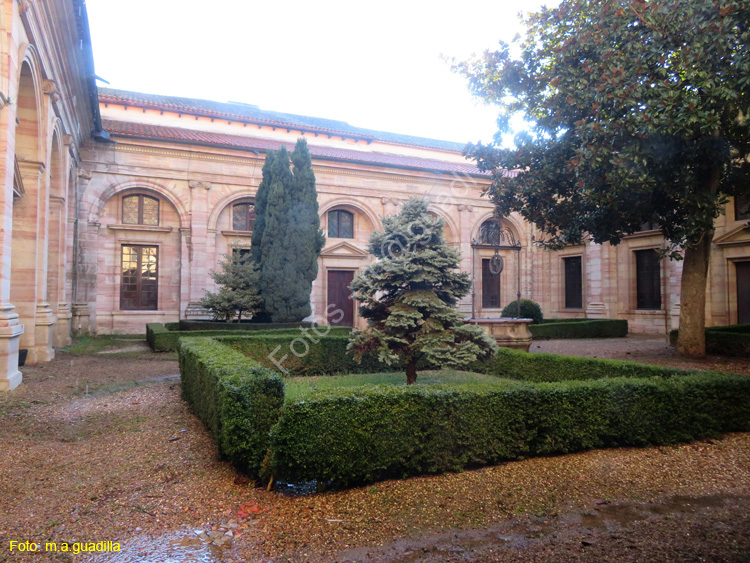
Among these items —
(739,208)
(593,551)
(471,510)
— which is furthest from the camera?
(739,208)

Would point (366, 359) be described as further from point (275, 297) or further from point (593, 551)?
point (593, 551)

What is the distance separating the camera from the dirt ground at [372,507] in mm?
3248

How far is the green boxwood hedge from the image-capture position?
168 inches

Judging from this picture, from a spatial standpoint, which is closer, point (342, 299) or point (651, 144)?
point (651, 144)

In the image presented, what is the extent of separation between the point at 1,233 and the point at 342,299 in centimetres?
1536

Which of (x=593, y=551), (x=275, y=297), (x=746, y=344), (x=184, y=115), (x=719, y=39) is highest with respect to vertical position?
(x=184, y=115)

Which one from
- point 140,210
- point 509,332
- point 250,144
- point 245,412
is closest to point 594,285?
point 509,332

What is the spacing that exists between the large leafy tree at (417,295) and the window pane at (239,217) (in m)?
14.3

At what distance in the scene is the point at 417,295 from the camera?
25.2 ft

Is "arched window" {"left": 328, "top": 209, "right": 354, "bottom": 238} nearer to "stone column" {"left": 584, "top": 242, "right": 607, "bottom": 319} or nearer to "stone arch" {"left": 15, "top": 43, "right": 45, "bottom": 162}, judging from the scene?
"stone column" {"left": 584, "top": 242, "right": 607, "bottom": 319}

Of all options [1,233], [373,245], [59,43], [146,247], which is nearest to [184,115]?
[146,247]

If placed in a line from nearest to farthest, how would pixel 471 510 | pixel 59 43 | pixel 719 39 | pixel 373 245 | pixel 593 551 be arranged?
pixel 593 551, pixel 471 510, pixel 719 39, pixel 373 245, pixel 59 43

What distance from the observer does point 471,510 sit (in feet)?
12.6

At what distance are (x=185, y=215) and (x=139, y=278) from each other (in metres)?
3.22
